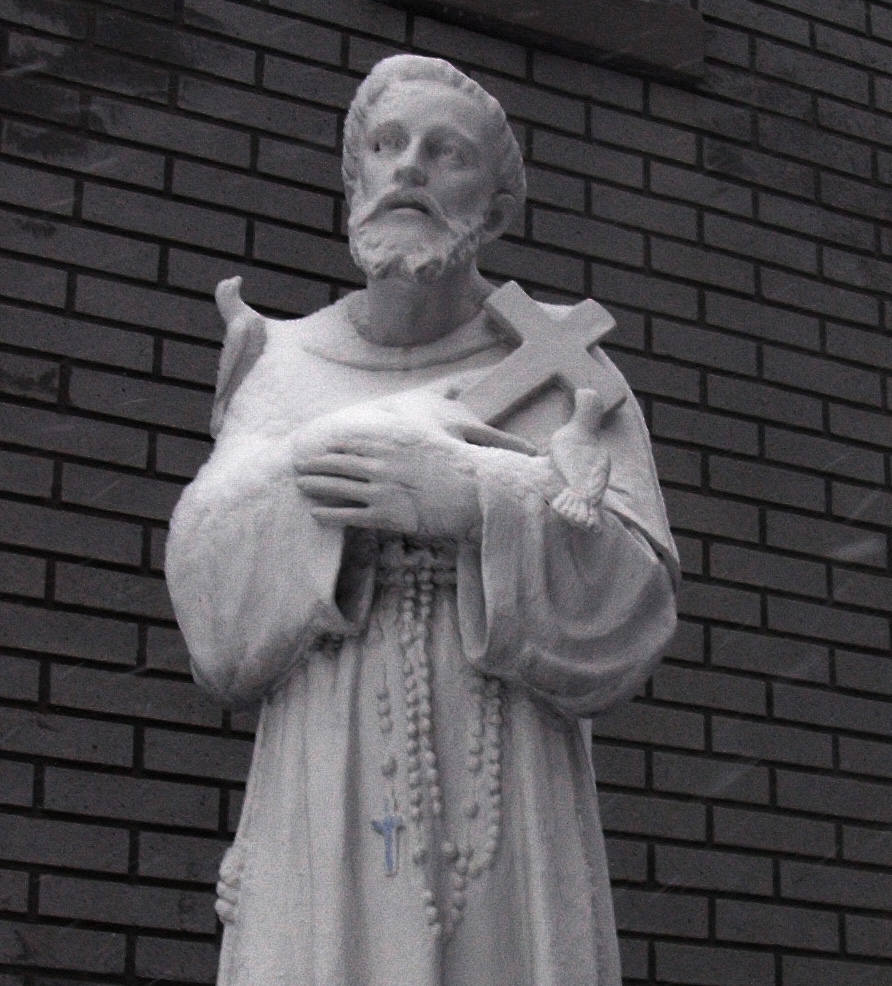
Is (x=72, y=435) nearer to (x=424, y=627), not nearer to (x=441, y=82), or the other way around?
(x=441, y=82)

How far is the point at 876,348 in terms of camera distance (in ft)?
28.1

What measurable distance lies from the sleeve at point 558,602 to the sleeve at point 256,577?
0.71ft

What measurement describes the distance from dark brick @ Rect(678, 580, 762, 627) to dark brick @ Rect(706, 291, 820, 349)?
0.92 metres

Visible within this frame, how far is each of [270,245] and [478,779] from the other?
11.8 ft

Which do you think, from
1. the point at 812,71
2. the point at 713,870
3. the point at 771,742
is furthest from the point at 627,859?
the point at 812,71

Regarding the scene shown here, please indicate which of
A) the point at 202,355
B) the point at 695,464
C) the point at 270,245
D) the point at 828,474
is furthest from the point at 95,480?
the point at 828,474

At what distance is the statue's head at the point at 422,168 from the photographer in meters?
4.22

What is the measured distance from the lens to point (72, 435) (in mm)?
6816

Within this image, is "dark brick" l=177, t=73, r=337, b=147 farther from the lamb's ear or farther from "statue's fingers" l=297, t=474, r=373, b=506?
"statue's fingers" l=297, t=474, r=373, b=506

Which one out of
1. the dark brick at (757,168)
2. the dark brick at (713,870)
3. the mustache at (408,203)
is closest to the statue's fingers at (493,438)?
the mustache at (408,203)

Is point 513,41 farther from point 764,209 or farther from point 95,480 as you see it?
point 95,480

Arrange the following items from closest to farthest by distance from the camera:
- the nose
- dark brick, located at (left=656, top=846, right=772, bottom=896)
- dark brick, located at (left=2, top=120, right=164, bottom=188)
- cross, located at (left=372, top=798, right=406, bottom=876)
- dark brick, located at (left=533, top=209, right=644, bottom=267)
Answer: cross, located at (left=372, top=798, right=406, bottom=876), the nose, dark brick, located at (left=2, top=120, right=164, bottom=188), dark brick, located at (left=656, top=846, right=772, bottom=896), dark brick, located at (left=533, top=209, right=644, bottom=267)

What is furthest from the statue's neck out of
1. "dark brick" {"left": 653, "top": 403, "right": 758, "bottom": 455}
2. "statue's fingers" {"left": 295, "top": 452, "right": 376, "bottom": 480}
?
"dark brick" {"left": 653, "top": 403, "right": 758, "bottom": 455}

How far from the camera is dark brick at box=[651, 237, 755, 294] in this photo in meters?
8.12
